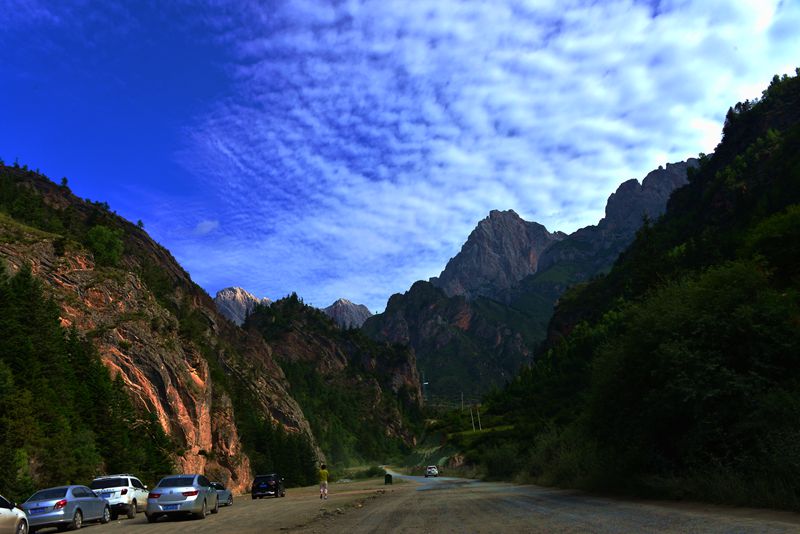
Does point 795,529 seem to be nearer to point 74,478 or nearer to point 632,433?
point 632,433

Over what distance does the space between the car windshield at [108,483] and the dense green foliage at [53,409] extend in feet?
31.3

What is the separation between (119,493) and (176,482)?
6937 mm

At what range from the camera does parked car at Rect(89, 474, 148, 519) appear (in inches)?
1088

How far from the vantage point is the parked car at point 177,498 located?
74.0ft

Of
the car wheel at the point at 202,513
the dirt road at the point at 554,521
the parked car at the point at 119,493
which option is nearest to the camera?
the dirt road at the point at 554,521

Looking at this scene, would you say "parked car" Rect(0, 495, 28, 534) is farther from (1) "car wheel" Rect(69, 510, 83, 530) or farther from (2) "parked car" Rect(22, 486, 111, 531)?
(1) "car wheel" Rect(69, 510, 83, 530)

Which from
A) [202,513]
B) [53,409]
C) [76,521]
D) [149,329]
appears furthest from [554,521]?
[149,329]

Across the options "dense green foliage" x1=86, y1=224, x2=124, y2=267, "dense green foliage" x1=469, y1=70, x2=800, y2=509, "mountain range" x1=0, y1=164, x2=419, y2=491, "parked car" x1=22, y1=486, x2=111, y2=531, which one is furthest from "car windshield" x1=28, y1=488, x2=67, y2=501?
"dense green foliage" x1=86, y1=224, x2=124, y2=267

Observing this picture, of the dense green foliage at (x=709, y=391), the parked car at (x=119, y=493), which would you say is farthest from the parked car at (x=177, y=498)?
the dense green foliage at (x=709, y=391)

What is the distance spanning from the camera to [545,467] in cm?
4212

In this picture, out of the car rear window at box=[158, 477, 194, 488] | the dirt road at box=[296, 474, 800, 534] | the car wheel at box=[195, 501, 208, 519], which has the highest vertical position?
the car rear window at box=[158, 477, 194, 488]

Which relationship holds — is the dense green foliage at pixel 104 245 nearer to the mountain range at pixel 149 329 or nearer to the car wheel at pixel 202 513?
the mountain range at pixel 149 329

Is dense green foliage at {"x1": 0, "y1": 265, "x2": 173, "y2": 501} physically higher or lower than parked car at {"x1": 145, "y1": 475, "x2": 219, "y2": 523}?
higher

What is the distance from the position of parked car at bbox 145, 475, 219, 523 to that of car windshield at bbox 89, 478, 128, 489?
20.7 feet
